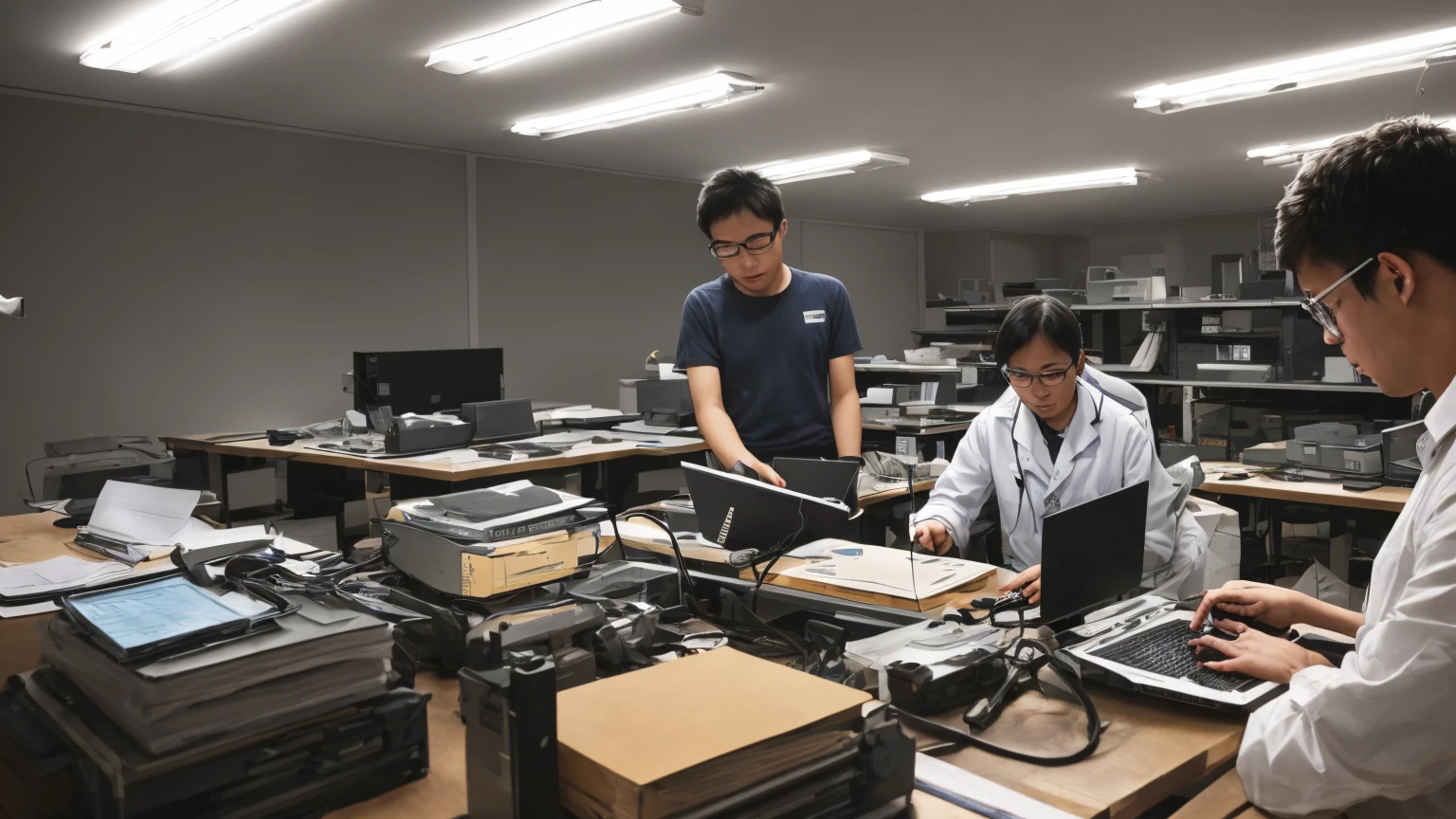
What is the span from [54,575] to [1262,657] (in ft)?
7.53

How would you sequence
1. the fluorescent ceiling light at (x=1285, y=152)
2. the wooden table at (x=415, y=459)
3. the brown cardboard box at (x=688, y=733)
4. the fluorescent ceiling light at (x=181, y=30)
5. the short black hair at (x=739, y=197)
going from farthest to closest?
1. the fluorescent ceiling light at (x=1285, y=152)
2. the wooden table at (x=415, y=459)
3. the fluorescent ceiling light at (x=181, y=30)
4. the short black hair at (x=739, y=197)
5. the brown cardboard box at (x=688, y=733)

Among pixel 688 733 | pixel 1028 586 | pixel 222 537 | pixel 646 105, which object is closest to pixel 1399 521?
pixel 1028 586

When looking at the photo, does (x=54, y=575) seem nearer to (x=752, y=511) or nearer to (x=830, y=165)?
(x=752, y=511)

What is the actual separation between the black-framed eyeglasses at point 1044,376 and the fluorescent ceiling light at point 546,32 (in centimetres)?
203

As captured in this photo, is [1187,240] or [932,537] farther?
[1187,240]

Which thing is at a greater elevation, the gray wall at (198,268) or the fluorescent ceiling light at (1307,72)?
the fluorescent ceiling light at (1307,72)

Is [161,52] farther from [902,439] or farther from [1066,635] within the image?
[1066,635]

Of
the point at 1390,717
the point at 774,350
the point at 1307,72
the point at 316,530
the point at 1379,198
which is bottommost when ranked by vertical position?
the point at 316,530

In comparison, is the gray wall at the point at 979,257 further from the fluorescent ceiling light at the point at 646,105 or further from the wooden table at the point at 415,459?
the wooden table at the point at 415,459

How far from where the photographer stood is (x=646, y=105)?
5.21m

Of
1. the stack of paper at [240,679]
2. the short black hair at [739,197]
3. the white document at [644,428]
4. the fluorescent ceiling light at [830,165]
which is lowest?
the white document at [644,428]

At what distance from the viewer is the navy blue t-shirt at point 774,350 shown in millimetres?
2711

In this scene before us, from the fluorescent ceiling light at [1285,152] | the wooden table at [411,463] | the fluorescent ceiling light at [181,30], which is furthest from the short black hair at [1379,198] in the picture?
the fluorescent ceiling light at [1285,152]

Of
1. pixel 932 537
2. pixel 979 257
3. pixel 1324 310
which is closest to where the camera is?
pixel 1324 310
